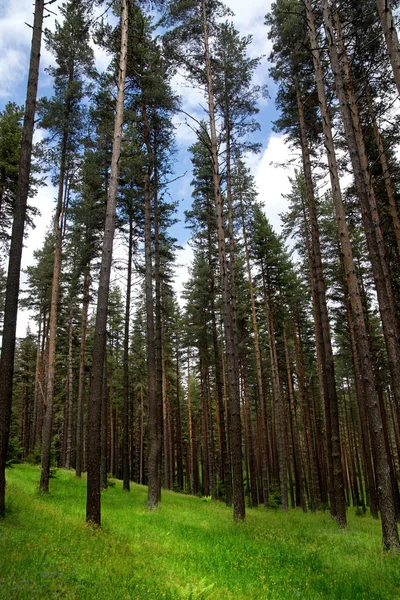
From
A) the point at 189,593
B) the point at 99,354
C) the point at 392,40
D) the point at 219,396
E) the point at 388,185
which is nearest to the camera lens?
the point at 189,593

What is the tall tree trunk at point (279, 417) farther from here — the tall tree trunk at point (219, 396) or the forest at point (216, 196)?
the tall tree trunk at point (219, 396)

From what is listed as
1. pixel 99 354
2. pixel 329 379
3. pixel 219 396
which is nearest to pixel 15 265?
pixel 99 354

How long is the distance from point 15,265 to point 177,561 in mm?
7196

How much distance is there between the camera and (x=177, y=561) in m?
7.21

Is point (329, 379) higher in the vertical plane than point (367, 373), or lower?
higher

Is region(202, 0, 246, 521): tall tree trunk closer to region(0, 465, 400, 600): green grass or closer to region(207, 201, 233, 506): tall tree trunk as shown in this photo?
region(0, 465, 400, 600): green grass

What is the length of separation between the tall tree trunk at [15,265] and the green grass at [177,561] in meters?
1.87

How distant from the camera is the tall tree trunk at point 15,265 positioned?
7.75 m

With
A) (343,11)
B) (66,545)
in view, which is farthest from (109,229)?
(343,11)

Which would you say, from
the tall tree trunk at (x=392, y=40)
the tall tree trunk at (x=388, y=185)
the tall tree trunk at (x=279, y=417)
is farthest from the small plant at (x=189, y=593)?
the tall tree trunk at (x=279, y=417)

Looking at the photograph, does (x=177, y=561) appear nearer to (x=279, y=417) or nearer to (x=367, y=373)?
(x=367, y=373)

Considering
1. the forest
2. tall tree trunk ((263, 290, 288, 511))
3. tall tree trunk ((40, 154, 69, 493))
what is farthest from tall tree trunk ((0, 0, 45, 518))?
tall tree trunk ((263, 290, 288, 511))

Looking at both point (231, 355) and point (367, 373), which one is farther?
point (231, 355)

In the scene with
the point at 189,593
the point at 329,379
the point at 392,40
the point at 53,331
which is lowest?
the point at 189,593
